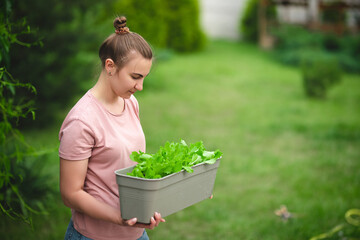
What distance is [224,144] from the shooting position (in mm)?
5836

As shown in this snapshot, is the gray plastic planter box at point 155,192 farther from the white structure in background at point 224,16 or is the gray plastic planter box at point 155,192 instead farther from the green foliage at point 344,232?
the white structure in background at point 224,16

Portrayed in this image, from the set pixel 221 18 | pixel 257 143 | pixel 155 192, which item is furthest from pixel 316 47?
pixel 155 192

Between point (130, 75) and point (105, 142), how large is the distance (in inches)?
10.9

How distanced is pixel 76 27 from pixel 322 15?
11.9 metres

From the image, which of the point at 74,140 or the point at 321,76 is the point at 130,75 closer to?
the point at 74,140

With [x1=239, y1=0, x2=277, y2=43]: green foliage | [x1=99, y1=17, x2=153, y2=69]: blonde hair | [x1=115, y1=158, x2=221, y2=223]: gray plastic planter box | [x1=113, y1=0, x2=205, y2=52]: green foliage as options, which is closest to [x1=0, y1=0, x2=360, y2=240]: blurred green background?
[x1=99, y1=17, x2=153, y2=69]: blonde hair

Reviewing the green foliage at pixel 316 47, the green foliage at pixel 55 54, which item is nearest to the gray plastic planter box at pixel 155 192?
the green foliage at pixel 55 54

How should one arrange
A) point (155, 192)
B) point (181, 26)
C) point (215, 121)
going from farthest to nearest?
point (181, 26) < point (215, 121) < point (155, 192)

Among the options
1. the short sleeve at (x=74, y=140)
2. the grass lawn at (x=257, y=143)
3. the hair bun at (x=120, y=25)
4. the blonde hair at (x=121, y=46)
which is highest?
the hair bun at (x=120, y=25)

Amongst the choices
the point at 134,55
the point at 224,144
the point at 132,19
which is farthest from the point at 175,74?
the point at 134,55

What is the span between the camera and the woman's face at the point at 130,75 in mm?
1640

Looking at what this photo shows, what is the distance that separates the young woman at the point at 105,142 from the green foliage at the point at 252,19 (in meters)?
14.4

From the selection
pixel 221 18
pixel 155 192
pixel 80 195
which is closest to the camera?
pixel 155 192

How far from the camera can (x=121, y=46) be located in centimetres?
165
